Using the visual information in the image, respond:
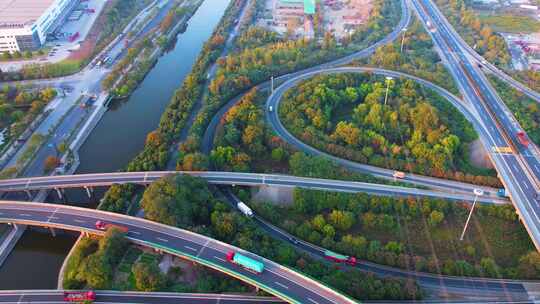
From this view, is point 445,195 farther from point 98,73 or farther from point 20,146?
point 98,73

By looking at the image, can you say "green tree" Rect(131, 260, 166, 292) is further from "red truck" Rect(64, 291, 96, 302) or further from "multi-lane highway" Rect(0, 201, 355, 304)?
"red truck" Rect(64, 291, 96, 302)

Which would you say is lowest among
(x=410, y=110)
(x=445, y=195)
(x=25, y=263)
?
(x=25, y=263)

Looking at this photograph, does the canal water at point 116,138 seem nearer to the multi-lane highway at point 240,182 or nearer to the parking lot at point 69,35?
the multi-lane highway at point 240,182

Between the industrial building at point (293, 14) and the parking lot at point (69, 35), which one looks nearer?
the parking lot at point (69, 35)

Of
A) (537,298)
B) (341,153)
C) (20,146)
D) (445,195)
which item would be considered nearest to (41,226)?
(20,146)

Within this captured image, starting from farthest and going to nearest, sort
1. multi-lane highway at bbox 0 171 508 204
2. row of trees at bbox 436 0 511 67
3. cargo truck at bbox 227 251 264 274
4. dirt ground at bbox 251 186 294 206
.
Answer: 1. row of trees at bbox 436 0 511 67
2. dirt ground at bbox 251 186 294 206
3. multi-lane highway at bbox 0 171 508 204
4. cargo truck at bbox 227 251 264 274

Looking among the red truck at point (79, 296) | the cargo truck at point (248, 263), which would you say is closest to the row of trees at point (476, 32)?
the cargo truck at point (248, 263)

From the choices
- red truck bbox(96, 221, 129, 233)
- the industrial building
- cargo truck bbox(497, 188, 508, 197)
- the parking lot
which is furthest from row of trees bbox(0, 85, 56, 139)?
cargo truck bbox(497, 188, 508, 197)
